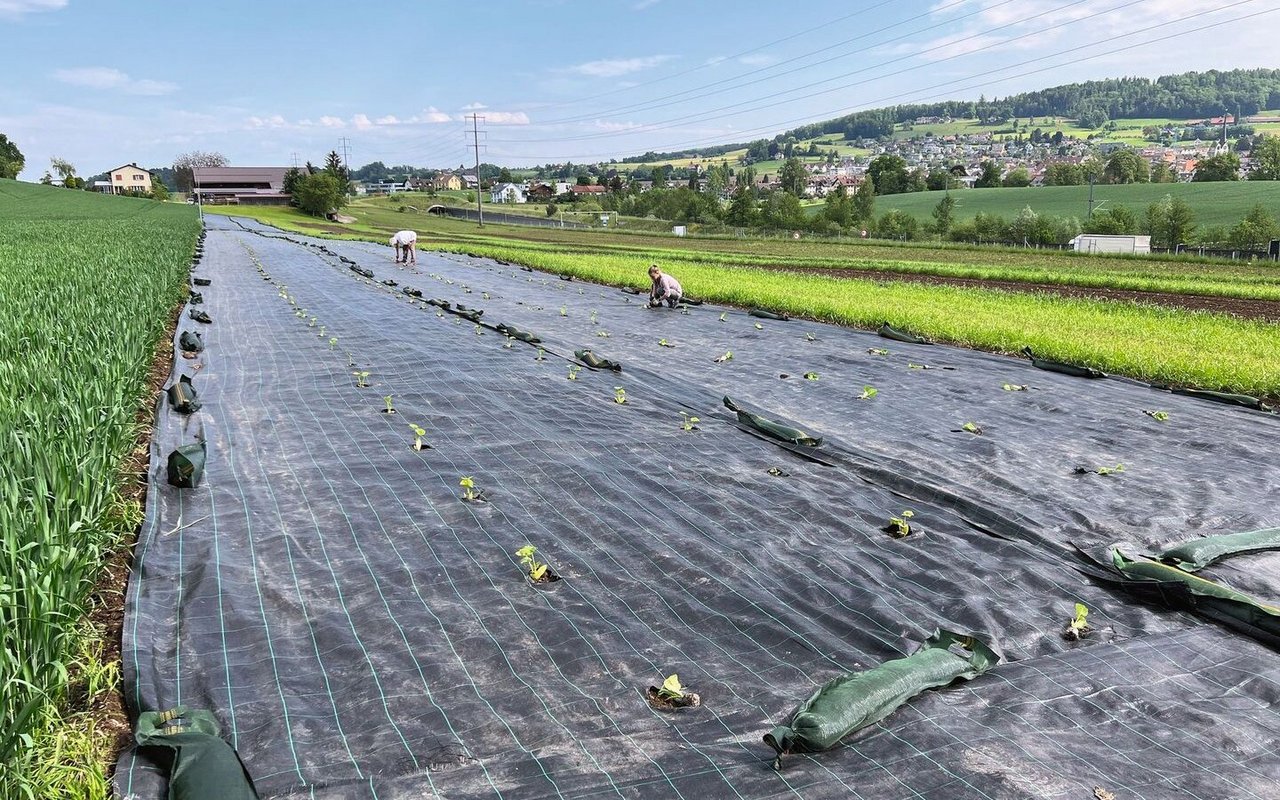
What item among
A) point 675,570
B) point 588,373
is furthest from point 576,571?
point 588,373

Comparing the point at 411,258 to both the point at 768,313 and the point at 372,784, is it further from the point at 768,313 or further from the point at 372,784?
the point at 372,784

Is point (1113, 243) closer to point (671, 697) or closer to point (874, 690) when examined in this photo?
point (874, 690)

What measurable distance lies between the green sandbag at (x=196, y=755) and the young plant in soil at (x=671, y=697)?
1.25 m

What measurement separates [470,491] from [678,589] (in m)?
1.50

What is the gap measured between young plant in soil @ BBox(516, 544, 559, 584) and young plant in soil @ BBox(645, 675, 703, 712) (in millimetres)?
920

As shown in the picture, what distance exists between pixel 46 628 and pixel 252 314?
996 cm

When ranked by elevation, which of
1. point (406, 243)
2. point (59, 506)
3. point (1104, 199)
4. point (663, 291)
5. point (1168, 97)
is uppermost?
point (1168, 97)

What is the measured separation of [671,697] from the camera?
2.67m

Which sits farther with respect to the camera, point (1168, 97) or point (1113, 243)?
point (1168, 97)

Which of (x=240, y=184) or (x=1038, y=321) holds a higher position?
(x=240, y=184)

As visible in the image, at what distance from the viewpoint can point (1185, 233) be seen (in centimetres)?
4747

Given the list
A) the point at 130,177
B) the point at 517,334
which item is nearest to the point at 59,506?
the point at 517,334

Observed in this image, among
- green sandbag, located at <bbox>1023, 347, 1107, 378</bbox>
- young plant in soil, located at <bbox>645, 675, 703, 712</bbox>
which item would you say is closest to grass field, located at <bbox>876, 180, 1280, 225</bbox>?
green sandbag, located at <bbox>1023, 347, 1107, 378</bbox>

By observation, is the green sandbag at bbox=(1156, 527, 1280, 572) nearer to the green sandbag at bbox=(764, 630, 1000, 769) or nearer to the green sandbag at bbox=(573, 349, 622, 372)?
the green sandbag at bbox=(764, 630, 1000, 769)
